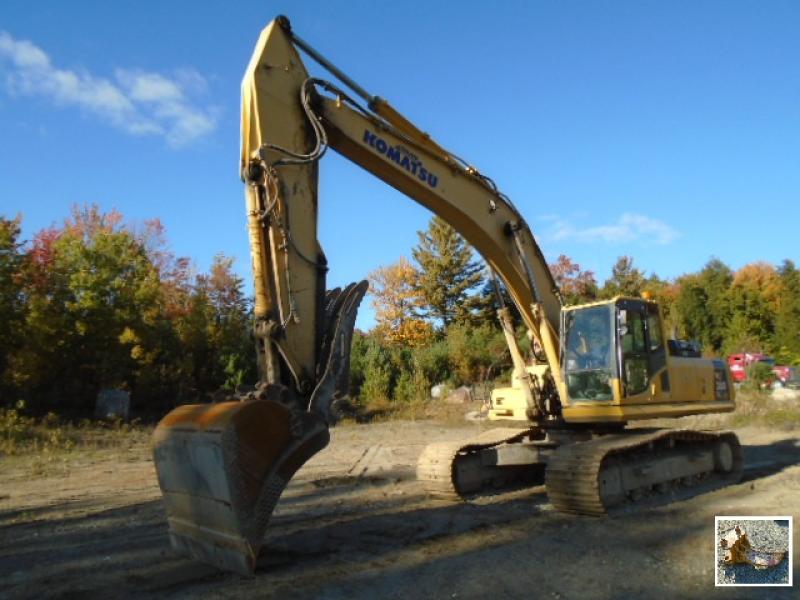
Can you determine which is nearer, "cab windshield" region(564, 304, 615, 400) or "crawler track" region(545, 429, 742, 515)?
"crawler track" region(545, 429, 742, 515)

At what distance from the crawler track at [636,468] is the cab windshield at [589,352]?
2.02 ft

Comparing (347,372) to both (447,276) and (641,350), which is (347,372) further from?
(447,276)

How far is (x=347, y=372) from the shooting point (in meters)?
5.65

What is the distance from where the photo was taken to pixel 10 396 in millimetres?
20500

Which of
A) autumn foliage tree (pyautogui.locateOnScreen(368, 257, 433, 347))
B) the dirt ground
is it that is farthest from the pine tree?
the dirt ground

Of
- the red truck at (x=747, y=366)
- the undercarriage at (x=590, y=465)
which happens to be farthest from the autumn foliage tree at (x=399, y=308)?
the undercarriage at (x=590, y=465)

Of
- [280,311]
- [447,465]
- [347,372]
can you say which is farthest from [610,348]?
[280,311]

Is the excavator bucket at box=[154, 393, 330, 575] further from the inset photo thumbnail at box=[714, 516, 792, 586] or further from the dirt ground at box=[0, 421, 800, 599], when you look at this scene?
the inset photo thumbnail at box=[714, 516, 792, 586]

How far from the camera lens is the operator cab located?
26.5 ft

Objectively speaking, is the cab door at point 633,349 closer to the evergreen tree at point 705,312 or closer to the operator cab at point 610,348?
the operator cab at point 610,348

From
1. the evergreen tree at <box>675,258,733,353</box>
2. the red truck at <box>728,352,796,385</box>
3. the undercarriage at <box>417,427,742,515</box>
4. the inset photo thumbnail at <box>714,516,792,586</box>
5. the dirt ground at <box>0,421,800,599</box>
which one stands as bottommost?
the dirt ground at <box>0,421,800,599</box>

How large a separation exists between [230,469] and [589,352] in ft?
16.7

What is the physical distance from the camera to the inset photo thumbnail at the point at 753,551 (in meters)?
4.99

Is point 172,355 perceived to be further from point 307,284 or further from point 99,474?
point 307,284
